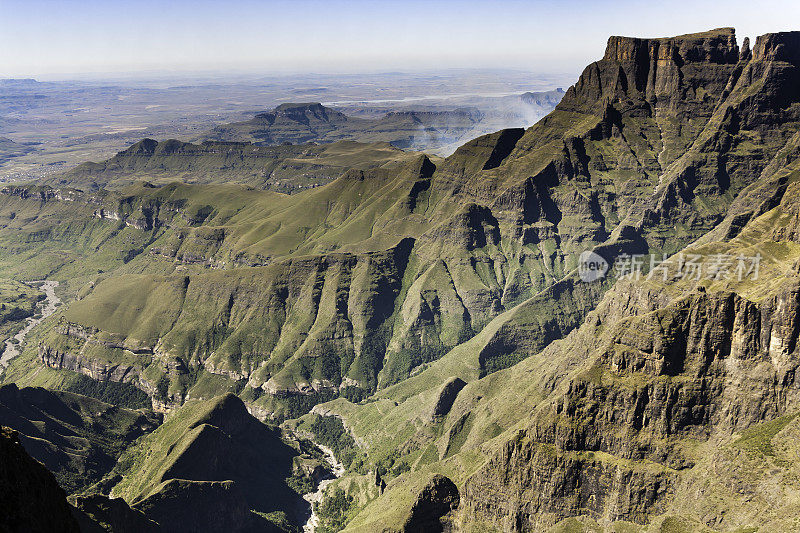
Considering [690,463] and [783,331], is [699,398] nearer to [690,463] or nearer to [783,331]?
[690,463]

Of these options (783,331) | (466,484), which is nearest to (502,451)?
(466,484)

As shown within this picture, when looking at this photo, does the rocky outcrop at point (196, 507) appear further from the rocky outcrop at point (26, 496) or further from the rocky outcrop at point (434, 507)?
the rocky outcrop at point (26, 496)

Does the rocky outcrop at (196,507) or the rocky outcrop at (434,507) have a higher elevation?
the rocky outcrop at (434,507)

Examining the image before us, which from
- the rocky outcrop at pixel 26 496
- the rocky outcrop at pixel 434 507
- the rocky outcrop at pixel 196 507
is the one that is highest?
the rocky outcrop at pixel 26 496

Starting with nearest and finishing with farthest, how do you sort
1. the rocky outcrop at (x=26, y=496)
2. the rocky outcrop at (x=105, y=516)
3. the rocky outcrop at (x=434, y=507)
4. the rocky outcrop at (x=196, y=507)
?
1. the rocky outcrop at (x=26, y=496)
2. the rocky outcrop at (x=105, y=516)
3. the rocky outcrop at (x=434, y=507)
4. the rocky outcrop at (x=196, y=507)

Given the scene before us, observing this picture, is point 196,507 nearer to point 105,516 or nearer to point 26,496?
point 105,516

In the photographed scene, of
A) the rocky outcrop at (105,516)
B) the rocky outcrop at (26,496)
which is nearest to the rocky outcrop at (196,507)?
the rocky outcrop at (105,516)

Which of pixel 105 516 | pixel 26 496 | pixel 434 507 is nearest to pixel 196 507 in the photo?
pixel 105 516

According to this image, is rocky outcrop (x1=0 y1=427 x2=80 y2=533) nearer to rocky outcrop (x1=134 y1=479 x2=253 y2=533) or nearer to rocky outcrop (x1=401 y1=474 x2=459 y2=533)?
rocky outcrop (x1=401 y1=474 x2=459 y2=533)

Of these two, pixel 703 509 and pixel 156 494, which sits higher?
pixel 703 509

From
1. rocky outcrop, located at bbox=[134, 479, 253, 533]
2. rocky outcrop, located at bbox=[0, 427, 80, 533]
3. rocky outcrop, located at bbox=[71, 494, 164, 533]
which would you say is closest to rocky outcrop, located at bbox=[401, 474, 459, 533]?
rocky outcrop, located at bbox=[134, 479, 253, 533]

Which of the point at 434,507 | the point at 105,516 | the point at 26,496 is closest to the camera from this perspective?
the point at 26,496
